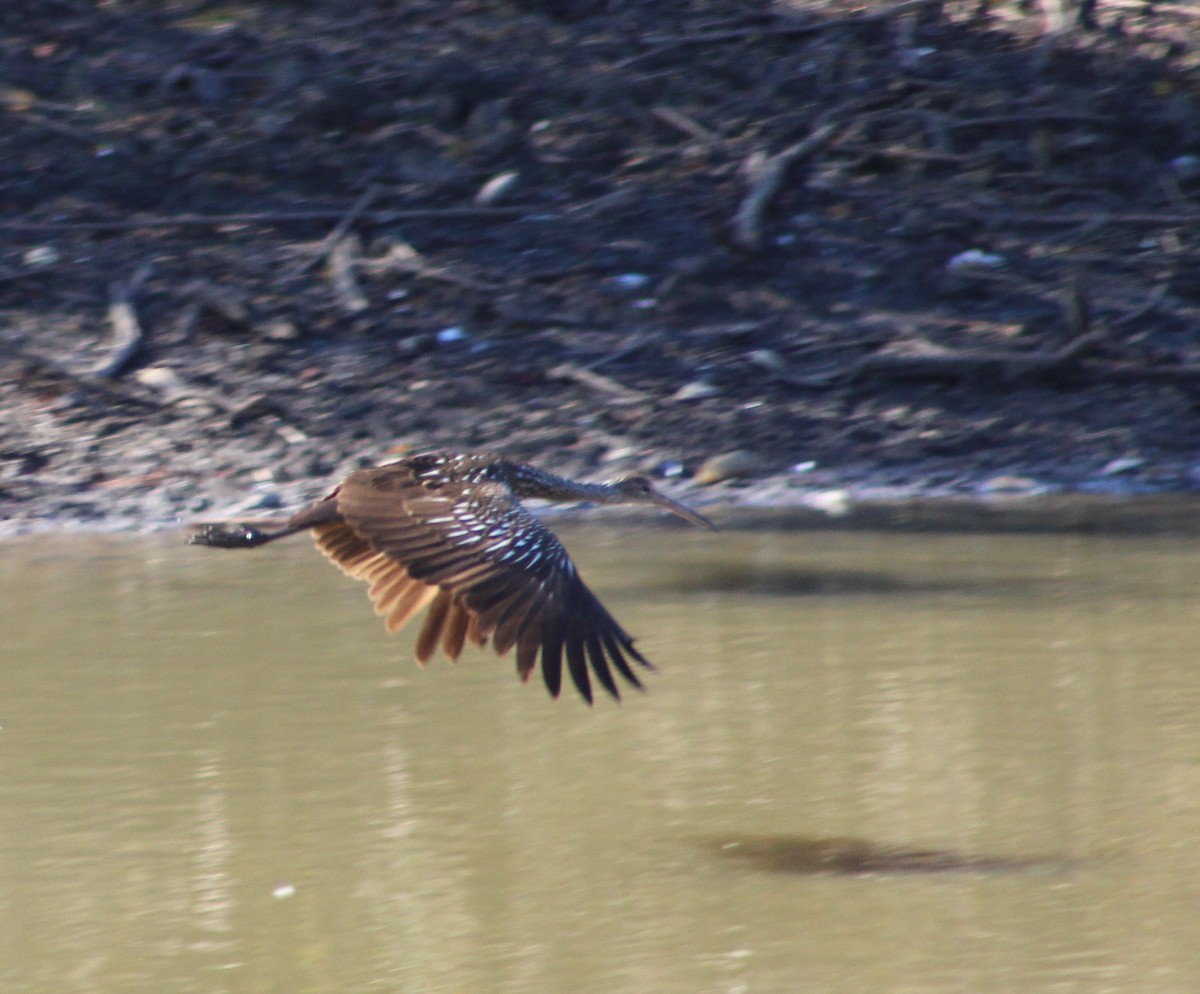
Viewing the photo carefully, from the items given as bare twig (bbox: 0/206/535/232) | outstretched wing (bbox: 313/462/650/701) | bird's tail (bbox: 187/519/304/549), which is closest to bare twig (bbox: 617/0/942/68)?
bare twig (bbox: 0/206/535/232)

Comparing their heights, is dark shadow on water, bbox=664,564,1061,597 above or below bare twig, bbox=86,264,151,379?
below

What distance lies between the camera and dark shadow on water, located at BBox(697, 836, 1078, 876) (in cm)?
496

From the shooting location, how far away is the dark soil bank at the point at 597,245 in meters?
10.4

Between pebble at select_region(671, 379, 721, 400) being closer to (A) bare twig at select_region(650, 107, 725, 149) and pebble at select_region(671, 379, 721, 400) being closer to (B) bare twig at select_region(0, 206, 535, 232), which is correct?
(B) bare twig at select_region(0, 206, 535, 232)

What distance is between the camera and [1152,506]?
9.58 m

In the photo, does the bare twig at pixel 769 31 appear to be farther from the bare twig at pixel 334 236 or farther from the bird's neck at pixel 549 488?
the bird's neck at pixel 549 488

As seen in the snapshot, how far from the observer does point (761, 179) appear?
12.5 metres

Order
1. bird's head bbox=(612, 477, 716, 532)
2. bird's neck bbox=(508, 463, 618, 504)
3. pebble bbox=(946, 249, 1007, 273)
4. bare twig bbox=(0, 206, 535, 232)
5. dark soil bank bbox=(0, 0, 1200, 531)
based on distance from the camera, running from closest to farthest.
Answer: bird's neck bbox=(508, 463, 618, 504)
bird's head bbox=(612, 477, 716, 532)
dark soil bank bbox=(0, 0, 1200, 531)
pebble bbox=(946, 249, 1007, 273)
bare twig bbox=(0, 206, 535, 232)

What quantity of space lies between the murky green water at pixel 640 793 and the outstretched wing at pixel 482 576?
1.50 ft

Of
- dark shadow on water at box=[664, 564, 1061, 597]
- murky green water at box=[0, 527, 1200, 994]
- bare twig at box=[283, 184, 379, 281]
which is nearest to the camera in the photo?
murky green water at box=[0, 527, 1200, 994]

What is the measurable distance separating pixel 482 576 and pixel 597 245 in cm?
730

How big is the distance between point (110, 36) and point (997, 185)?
611 cm

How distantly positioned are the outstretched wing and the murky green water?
0.46 m

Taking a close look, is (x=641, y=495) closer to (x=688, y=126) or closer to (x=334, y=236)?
Result: (x=334, y=236)
